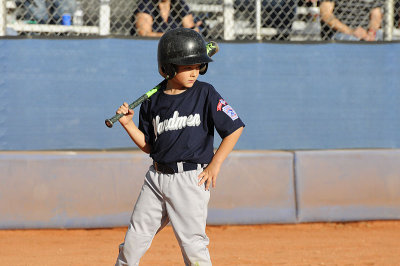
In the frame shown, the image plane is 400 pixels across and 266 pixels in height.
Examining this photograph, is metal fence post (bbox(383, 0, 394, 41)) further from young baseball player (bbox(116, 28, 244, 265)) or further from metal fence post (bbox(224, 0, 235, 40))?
young baseball player (bbox(116, 28, 244, 265))

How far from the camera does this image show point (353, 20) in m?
6.54

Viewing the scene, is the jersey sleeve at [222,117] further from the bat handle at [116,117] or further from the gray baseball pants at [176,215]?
the bat handle at [116,117]

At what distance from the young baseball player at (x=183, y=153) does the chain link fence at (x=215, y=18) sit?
291cm

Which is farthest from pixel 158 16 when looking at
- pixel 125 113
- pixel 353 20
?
pixel 125 113

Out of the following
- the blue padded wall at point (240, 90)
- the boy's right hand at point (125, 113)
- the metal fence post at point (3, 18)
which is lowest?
the blue padded wall at point (240, 90)

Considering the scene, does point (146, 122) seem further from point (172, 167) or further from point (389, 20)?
point (389, 20)

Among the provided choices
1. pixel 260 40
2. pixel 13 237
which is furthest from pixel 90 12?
pixel 13 237

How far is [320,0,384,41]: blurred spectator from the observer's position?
6441mm

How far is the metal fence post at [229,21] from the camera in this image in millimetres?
6258

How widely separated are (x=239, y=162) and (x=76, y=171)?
1.56 meters

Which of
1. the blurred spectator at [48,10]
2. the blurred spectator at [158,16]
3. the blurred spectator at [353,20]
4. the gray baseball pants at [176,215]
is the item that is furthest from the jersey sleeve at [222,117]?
the blurred spectator at [353,20]

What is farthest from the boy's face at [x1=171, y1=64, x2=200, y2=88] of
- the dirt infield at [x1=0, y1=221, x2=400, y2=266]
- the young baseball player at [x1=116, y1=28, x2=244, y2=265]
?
the dirt infield at [x1=0, y1=221, x2=400, y2=266]

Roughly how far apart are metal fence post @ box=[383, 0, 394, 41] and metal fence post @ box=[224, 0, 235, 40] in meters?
1.63

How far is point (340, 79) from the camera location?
6.31 meters
